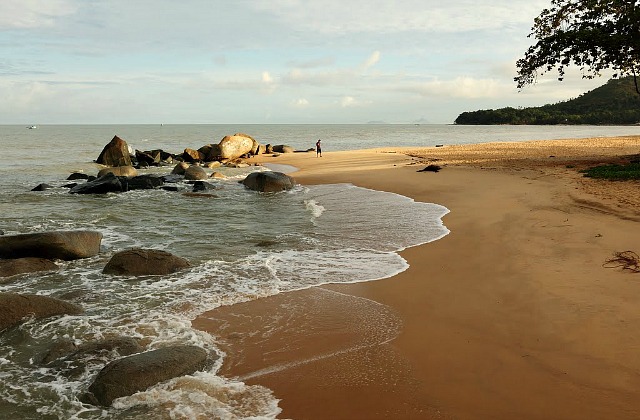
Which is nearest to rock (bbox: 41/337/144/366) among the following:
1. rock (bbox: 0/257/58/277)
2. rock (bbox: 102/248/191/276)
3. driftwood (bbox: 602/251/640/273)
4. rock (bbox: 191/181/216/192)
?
rock (bbox: 102/248/191/276)

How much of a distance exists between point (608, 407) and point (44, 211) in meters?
18.6

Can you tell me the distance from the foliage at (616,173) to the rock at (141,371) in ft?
57.0

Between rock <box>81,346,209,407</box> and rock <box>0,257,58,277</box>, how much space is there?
219 inches

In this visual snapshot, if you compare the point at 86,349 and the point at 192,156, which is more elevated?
the point at 192,156

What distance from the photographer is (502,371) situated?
536cm

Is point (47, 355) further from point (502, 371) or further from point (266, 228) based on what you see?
point (266, 228)

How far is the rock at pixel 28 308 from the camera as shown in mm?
6949

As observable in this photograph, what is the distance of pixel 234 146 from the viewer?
4244 cm

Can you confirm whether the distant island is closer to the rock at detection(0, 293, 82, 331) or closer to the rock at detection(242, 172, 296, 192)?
the rock at detection(242, 172, 296, 192)

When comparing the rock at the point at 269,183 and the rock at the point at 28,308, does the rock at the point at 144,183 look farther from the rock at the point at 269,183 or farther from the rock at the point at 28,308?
the rock at the point at 28,308

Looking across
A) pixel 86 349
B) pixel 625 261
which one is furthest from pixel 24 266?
pixel 625 261

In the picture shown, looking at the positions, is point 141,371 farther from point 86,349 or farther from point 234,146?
point 234,146

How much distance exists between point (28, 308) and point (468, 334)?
21.3 feet

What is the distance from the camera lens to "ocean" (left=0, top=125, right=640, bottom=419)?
5039mm
